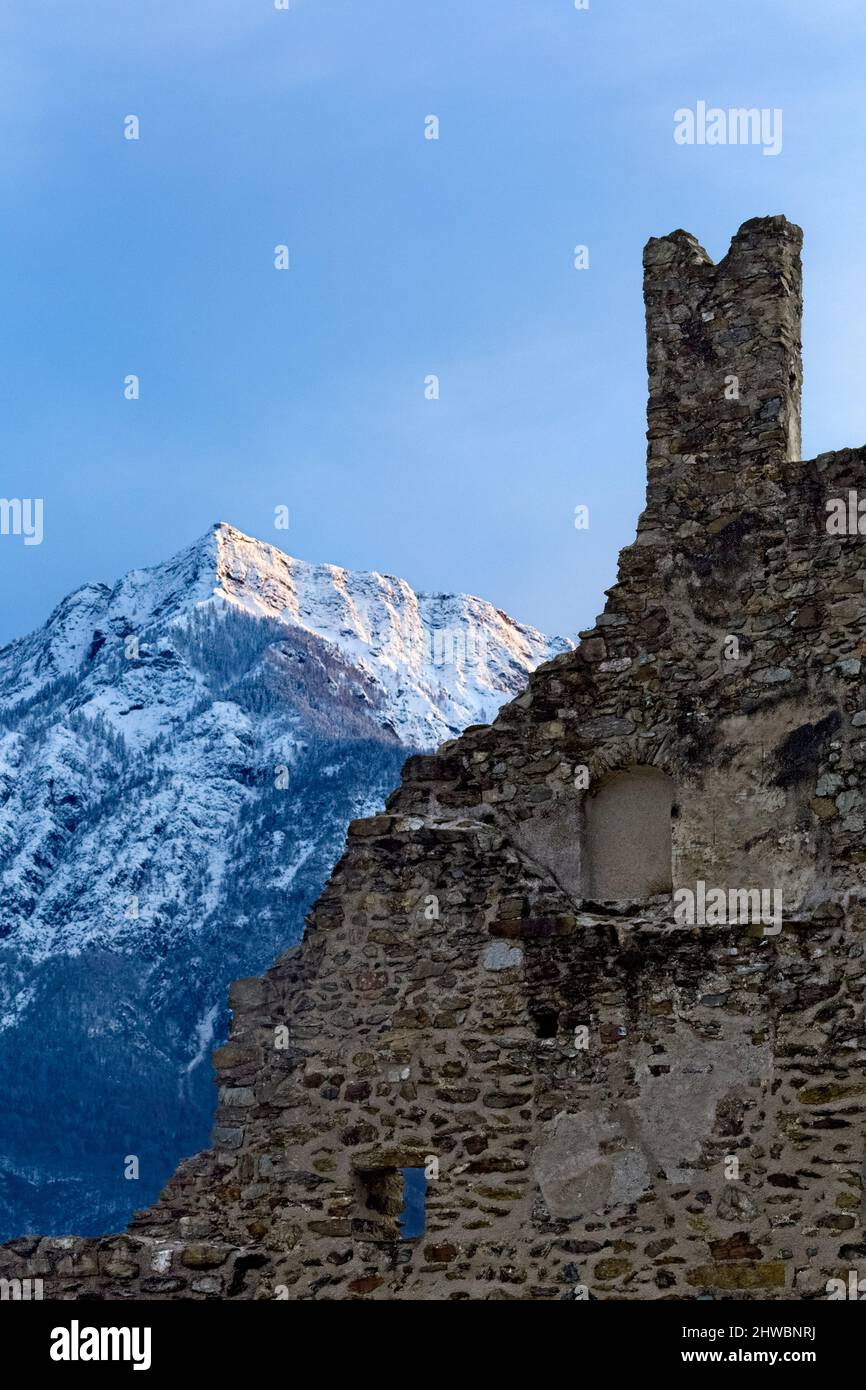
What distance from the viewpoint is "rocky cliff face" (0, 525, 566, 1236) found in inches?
1410

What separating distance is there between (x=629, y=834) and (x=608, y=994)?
1926mm

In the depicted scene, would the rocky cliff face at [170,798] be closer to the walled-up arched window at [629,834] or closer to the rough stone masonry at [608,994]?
the walled-up arched window at [629,834]

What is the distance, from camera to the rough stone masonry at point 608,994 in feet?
43.5

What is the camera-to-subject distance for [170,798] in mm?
41250

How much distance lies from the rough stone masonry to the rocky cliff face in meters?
17.7

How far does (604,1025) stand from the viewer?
1388 cm

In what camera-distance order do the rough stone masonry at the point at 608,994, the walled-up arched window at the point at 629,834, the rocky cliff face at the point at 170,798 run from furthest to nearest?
the rocky cliff face at the point at 170,798, the walled-up arched window at the point at 629,834, the rough stone masonry at the point at 608,994

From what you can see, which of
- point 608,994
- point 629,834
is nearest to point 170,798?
point 629,834

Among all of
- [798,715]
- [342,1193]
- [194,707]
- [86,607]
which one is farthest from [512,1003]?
[86,607]

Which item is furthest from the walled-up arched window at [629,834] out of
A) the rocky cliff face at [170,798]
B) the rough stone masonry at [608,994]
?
the rocky cliff face at [170,798]

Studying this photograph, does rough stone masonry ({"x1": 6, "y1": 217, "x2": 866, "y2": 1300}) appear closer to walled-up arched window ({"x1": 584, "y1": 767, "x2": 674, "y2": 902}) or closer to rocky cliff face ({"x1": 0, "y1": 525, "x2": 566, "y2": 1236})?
walled-up arched window ({"x1": 584, "y1": 767, "x2": 674, "y2": 902})

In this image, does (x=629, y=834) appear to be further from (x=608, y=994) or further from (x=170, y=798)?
(x=170, y=798)

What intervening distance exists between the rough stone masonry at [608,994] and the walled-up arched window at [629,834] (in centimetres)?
2

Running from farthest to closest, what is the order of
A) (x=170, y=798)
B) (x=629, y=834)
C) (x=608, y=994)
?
1. (x=170, y=798)
2. (x=629, y=834)
3. (x=608, y=994)
